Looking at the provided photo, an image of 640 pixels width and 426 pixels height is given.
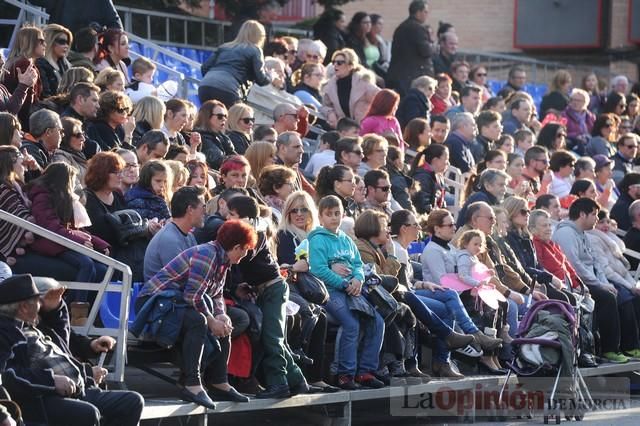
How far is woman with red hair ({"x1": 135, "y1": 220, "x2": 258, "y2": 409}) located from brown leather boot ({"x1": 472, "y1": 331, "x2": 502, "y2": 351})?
334cm

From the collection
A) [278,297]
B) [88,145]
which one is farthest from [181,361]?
[88,145]

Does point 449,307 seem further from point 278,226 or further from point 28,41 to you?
point 28,41

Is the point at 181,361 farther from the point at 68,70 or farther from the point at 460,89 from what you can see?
the point at 460,89

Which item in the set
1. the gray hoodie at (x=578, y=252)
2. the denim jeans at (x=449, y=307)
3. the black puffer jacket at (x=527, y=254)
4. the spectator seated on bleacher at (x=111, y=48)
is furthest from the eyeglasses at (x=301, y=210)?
the gray hoodie at (x=578, y=252)

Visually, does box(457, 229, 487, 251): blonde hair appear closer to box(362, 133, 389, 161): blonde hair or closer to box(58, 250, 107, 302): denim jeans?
box(362, 133, 389, 161): blonde hair

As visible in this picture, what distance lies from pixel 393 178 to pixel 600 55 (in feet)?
57.8

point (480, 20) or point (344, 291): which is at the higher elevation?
point (480, 20)

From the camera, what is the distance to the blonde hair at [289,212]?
40.4ft

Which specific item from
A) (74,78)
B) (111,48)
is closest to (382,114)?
(111,48)

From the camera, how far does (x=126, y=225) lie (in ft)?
37.1

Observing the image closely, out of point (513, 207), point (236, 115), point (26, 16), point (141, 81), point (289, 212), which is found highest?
point (26, 16)

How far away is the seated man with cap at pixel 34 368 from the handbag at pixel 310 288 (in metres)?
2.74

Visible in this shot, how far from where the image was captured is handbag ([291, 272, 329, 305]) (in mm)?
11820

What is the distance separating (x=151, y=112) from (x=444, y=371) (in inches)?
141
